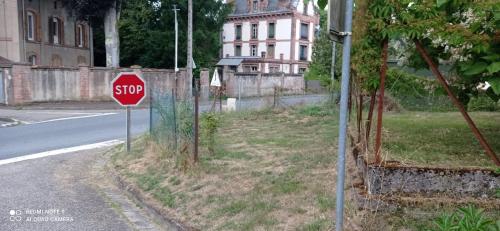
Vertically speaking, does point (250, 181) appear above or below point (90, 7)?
below

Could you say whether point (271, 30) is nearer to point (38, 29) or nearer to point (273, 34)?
point (273, 34)

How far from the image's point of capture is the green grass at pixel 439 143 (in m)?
5.11

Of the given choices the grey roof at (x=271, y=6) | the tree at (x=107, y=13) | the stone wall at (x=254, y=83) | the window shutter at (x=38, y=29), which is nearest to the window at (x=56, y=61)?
the window shutter at (x=38, y=29)

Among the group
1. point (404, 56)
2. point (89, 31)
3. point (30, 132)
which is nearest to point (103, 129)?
point (30, 132)

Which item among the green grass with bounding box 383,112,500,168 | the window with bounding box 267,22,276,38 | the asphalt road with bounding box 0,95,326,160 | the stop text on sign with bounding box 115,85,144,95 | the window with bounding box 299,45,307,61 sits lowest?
the asphalt road with bounding box 0,95,326,160

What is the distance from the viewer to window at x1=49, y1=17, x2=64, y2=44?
1443 inches

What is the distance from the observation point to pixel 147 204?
673 cm

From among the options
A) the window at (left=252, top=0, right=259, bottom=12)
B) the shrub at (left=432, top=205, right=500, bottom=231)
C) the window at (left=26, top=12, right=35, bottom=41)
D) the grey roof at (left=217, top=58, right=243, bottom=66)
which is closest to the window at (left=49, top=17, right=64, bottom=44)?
the window at (left=26, top=12, right=35, bottom=41)

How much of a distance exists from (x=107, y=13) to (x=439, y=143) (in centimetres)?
3004

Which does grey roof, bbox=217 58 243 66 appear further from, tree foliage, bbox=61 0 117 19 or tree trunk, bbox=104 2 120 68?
tree foliage, bbox=61 0 117 19

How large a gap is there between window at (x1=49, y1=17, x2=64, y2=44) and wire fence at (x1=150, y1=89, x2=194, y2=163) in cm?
2951

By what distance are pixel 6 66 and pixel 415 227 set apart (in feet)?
85.2

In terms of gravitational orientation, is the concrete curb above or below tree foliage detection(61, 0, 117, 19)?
below

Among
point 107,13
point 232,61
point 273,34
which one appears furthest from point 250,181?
point 273,34
